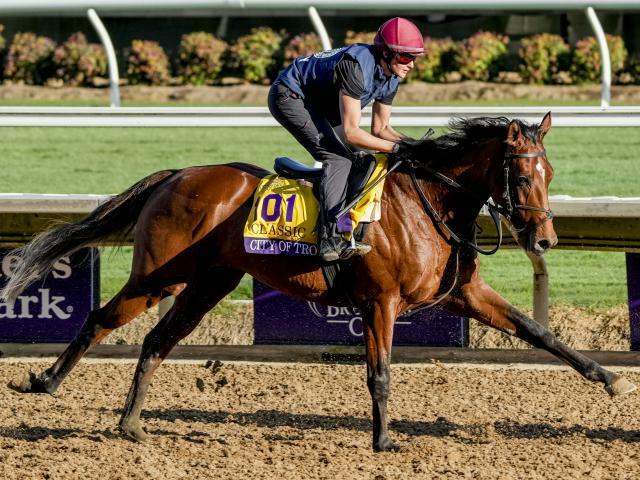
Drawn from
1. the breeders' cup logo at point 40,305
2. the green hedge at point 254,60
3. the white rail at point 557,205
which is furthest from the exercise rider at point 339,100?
the green hedge at point 254,60

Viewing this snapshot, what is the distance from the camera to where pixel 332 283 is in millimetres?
5586

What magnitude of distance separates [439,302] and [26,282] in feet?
6.91

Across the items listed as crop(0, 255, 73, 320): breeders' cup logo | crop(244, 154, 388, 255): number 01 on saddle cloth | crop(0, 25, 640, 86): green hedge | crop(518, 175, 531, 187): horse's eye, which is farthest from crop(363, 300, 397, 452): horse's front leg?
crop(0, 25, 640, 86): green hedge

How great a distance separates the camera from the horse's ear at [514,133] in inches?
206

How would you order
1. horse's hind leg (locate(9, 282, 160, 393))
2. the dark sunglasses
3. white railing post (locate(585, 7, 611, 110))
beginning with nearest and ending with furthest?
the dark sunglasses, horse's hind leg (locate(9, 282, 160, 393)), white railing post (locate(585, 7, 611, 110))

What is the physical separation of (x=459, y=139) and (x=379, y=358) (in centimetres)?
111

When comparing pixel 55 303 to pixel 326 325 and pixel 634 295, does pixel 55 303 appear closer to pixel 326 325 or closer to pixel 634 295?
pixel 326 325

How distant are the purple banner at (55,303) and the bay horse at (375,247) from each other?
1.35 metres

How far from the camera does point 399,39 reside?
17.4 ft

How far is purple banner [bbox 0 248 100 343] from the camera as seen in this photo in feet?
24.3

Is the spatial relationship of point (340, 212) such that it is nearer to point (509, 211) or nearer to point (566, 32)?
point (509, 211)

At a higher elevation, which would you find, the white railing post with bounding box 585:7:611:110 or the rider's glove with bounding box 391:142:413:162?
the white railing post with bounding box 585:7:611:110

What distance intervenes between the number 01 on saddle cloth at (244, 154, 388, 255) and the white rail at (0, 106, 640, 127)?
2198mm

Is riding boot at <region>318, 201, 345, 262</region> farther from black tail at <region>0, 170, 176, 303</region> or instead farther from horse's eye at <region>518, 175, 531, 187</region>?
black tail at <region>0, 170, 176, 303</region>
